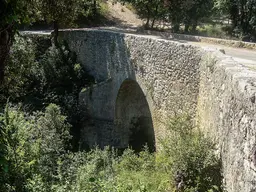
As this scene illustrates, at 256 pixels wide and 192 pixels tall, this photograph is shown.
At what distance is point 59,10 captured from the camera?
19.6 metres

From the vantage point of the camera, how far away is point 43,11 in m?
19.4

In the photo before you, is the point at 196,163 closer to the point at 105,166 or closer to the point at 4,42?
the point at 4,42

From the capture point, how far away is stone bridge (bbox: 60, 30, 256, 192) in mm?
5115

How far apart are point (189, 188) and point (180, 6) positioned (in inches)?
792

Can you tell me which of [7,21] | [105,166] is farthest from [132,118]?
[7,21]

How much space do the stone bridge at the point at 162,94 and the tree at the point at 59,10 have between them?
894mm

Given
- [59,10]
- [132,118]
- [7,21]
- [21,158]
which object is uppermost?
[59,10]

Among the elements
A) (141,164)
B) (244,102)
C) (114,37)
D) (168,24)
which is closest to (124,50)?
(114,37)

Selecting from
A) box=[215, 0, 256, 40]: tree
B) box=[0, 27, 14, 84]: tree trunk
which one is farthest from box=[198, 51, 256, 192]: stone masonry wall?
box=[215, 0, 256, 40]: tree

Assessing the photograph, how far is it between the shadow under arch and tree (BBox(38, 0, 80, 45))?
637 cm

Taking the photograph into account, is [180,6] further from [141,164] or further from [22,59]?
[141,164]

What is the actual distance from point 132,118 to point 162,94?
5757 mm

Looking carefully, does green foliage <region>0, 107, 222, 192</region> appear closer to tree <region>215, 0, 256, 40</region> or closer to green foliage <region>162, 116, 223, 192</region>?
green foliage <region>162, 116, 223, 192</region>

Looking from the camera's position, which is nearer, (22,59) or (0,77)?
(0,77)
